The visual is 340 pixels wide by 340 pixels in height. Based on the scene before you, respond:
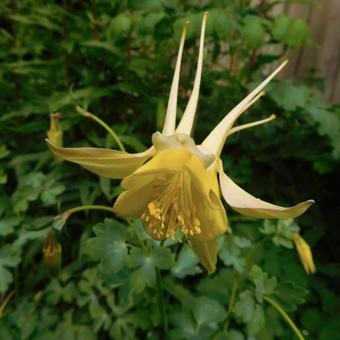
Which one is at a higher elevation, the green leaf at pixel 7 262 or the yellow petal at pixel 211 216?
the yellow petal at pixel 211 216

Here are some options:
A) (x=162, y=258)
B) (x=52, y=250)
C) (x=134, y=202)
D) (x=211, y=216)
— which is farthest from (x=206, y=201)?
(x=52, y=250)

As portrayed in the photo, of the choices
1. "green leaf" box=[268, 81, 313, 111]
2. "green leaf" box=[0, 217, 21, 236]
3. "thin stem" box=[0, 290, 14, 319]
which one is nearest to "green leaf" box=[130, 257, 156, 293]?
"green leaf" box=[0, 217, 21, 236]

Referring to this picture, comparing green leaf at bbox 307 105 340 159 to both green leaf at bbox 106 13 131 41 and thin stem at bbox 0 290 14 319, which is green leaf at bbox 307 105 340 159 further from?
thin stem at bbox 0 290 14 319

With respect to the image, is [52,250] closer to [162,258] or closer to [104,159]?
[162,258]

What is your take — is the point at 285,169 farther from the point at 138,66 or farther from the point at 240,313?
the point at 240,313

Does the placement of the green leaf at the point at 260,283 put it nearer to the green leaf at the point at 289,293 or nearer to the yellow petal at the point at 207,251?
the green leaf at the point at 289,293

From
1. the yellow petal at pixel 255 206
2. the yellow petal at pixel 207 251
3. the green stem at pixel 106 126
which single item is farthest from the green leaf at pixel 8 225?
the yellow petal at pixel 255 206

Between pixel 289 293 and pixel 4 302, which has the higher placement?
pixel 289 293
